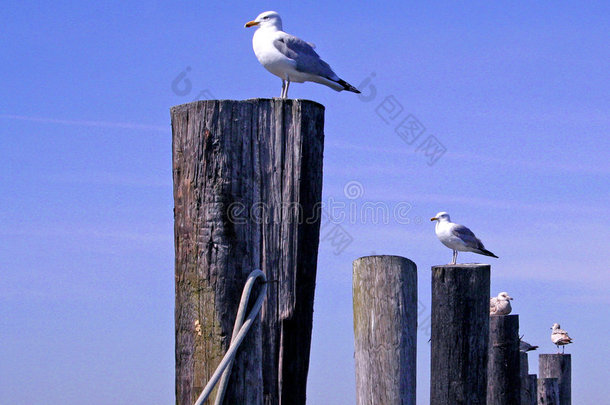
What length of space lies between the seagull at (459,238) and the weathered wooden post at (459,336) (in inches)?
237

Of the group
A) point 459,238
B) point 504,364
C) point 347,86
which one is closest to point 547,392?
point 459,238

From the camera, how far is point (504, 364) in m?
8.70

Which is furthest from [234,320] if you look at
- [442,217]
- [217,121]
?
[442,217]

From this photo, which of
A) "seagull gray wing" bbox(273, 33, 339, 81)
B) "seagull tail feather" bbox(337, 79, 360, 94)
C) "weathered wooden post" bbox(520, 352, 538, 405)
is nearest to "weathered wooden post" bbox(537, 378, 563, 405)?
"weathered wooden post" bbox(520, 352, 538, 405)

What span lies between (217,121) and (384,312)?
211 cm

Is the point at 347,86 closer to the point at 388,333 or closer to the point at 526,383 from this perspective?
the point at 526,383

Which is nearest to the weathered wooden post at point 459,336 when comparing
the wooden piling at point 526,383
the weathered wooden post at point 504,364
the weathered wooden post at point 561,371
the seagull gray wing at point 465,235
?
the weathered wooden post at point 504,364

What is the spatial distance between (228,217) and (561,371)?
9.26 m

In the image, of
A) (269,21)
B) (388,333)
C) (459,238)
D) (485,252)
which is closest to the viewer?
(388,333)

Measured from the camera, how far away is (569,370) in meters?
Answer: 11.8

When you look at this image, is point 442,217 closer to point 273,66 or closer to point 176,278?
point 273,66

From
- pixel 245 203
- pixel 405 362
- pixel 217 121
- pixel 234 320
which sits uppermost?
pixel 217 121

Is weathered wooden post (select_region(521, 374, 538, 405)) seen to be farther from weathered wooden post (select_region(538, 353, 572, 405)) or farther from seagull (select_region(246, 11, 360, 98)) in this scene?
seagull (select_region(246, 11, 360, 98))

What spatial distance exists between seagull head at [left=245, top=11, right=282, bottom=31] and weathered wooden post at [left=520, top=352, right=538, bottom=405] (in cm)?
480
